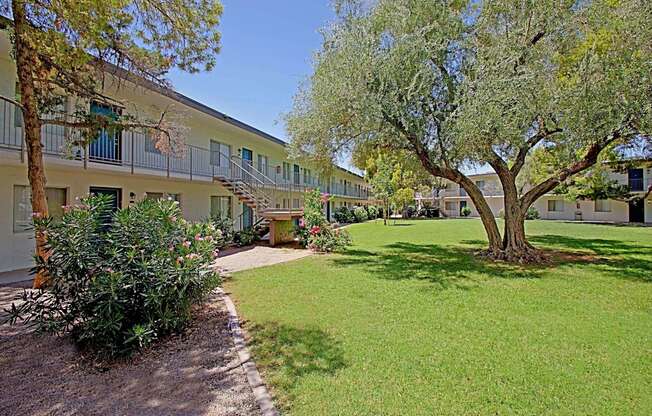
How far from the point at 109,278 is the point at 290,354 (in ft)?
7.68

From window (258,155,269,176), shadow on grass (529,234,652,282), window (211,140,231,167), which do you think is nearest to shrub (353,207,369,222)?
window (258,155,269,176)

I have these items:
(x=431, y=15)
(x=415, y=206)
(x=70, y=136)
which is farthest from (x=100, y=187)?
(x=415, y=206)

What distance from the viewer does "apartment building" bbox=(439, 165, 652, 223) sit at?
114 feet

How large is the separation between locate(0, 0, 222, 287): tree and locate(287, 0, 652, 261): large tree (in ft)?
13.8

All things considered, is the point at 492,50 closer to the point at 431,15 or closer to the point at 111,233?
the point at 431,15

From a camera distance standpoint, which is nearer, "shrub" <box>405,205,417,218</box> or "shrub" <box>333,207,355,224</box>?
"shrub" <box>333,207,355,224</box>

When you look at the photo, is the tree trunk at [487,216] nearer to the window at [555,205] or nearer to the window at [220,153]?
the window at [220,153]

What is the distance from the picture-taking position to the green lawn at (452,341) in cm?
338

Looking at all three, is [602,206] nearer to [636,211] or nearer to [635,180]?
[636,211]

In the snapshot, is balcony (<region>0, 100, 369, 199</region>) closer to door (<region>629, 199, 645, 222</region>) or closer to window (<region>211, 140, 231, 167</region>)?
window (<region>211, 140, 231, 167</region>)

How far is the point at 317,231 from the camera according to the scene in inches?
592

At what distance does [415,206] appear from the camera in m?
51.5

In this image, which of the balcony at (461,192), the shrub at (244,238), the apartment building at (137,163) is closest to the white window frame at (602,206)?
the balcony at (461,192)

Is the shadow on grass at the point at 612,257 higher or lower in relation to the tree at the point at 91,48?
lower
